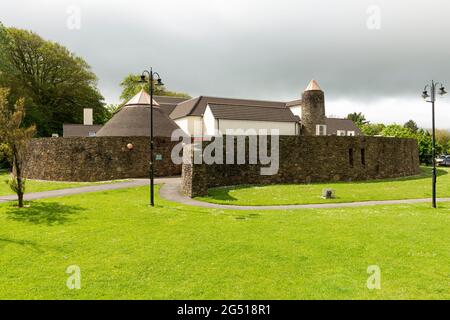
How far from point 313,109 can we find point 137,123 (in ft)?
71.4

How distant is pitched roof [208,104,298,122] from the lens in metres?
37.1

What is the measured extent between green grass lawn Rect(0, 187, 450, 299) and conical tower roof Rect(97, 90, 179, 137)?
1632 cm

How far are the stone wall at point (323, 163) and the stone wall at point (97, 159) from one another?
707cm

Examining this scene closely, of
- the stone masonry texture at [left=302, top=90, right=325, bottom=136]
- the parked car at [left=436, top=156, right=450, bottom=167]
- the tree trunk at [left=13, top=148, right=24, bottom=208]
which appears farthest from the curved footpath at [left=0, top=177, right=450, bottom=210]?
the parked car at [left=436, top=156, right=450, bottom=167]

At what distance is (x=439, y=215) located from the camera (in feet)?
48.0

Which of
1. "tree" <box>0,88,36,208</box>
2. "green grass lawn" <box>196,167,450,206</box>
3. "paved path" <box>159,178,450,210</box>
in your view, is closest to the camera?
"tree" <box>0,88,36,208</box>

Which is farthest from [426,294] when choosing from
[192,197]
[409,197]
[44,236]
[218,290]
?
[409,197]

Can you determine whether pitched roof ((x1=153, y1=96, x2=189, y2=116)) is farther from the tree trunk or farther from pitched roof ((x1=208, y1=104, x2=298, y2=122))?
the tree trunk

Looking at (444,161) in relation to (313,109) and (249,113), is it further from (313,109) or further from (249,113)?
(249,113)

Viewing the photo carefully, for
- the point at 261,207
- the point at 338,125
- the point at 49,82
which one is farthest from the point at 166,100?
the point at 261,207

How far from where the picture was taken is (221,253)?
30.6ft

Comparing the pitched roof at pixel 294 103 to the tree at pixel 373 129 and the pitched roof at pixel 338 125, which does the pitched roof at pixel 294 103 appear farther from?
the tree at pixel 373 129

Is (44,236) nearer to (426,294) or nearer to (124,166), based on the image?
(426,294)
